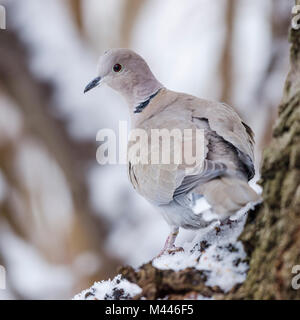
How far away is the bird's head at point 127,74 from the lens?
251 cm

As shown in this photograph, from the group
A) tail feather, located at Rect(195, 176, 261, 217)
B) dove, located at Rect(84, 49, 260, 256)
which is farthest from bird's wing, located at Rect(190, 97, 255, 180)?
tail feather, located at Rect(195, 176, 261, 217)

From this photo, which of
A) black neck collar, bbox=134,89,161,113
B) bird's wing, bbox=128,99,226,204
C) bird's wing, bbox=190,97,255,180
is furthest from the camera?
black neck collar, bbox=134,89,161,113

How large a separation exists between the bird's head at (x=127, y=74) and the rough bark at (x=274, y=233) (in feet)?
3.99

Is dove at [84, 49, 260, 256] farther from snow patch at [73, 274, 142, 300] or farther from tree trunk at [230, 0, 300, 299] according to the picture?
snow patch at [73, 274, 142, 300]

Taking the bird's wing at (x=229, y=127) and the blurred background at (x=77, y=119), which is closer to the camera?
the bird's wing at (x=229, y=127)

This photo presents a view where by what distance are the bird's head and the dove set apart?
179 millimetres

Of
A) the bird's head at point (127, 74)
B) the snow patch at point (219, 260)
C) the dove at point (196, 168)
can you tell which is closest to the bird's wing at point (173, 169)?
the dove at point (196, 168)

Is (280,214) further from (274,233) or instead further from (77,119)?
(77,119)

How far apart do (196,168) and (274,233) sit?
45 centimetres

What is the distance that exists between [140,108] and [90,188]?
159cm

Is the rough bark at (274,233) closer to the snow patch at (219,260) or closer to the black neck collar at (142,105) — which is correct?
the snow patch at (219,260)

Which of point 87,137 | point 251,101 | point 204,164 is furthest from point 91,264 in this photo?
point 204,164

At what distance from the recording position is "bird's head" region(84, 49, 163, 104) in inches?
98.7
